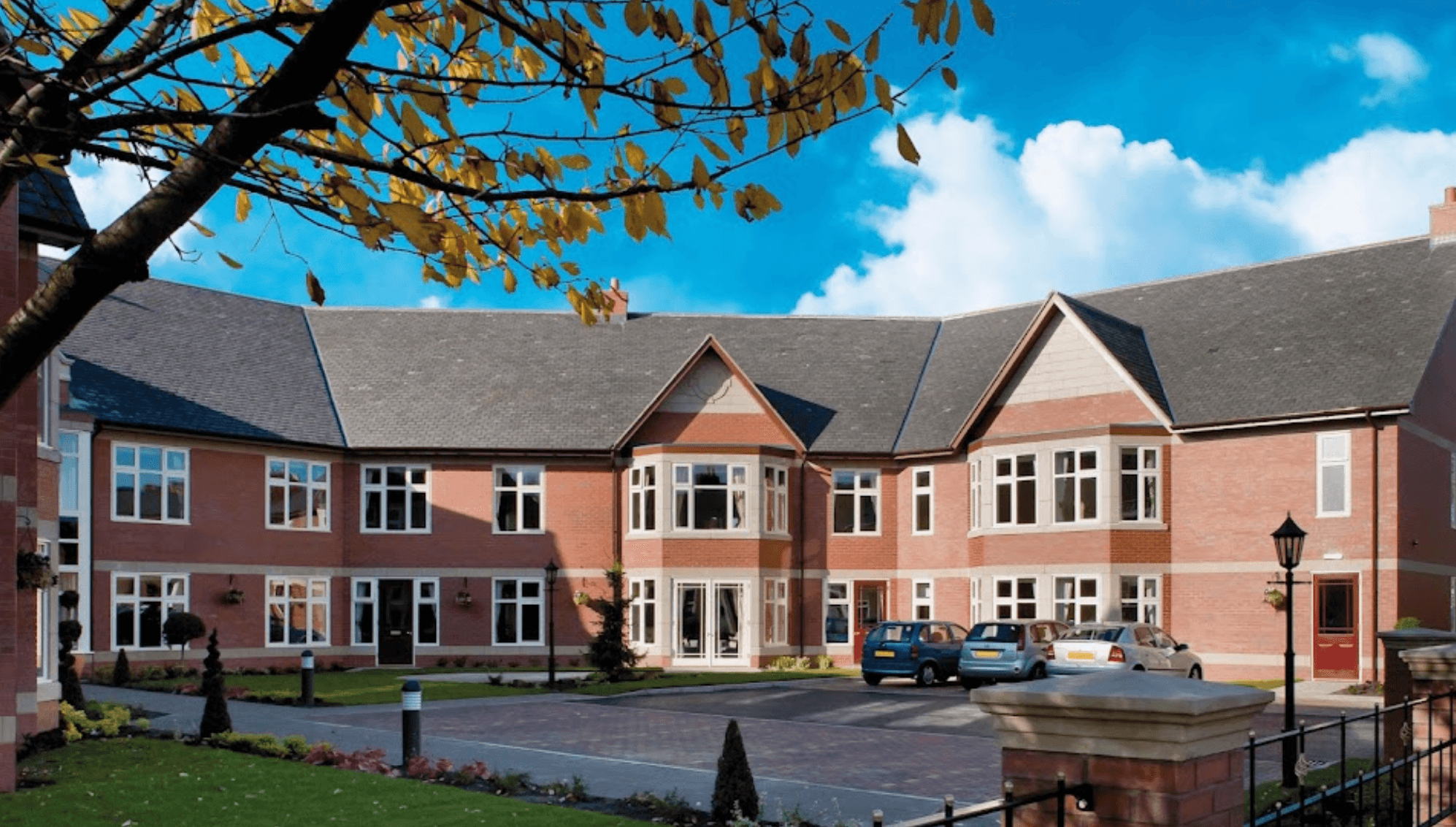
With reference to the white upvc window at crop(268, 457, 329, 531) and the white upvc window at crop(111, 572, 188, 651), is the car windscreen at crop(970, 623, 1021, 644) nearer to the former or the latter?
the white upvc window at crop(268, 457, 329, 531)

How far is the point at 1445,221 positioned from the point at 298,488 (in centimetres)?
2917

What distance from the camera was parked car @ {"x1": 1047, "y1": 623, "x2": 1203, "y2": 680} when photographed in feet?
85.6

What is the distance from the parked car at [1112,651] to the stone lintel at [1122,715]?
21128mm

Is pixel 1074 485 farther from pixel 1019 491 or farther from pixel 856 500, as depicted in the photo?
pixel 856 500

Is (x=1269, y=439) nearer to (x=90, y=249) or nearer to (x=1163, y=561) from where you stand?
(x=1163, y=561)

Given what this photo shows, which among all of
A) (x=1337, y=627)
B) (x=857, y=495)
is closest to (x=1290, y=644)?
(x=1337, y=627)

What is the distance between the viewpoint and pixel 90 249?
15.8 feet

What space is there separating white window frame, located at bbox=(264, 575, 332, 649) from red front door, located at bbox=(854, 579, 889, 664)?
14017mm

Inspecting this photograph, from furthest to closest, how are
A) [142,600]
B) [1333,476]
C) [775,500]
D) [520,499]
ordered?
[520,499] → [775,500] → [142,600] → [1333,476]

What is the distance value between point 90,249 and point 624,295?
125 feet

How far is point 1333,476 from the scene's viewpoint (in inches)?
1203

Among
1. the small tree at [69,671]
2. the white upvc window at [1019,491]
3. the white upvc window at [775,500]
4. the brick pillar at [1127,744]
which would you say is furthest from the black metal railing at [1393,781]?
the white upvc window at [775,500]

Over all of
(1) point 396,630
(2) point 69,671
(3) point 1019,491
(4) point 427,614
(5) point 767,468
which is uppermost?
(5) point 767,468

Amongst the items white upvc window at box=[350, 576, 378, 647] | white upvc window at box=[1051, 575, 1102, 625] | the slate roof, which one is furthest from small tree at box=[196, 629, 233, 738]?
white upvc window at box=[1051, 575, 1102, 625]
